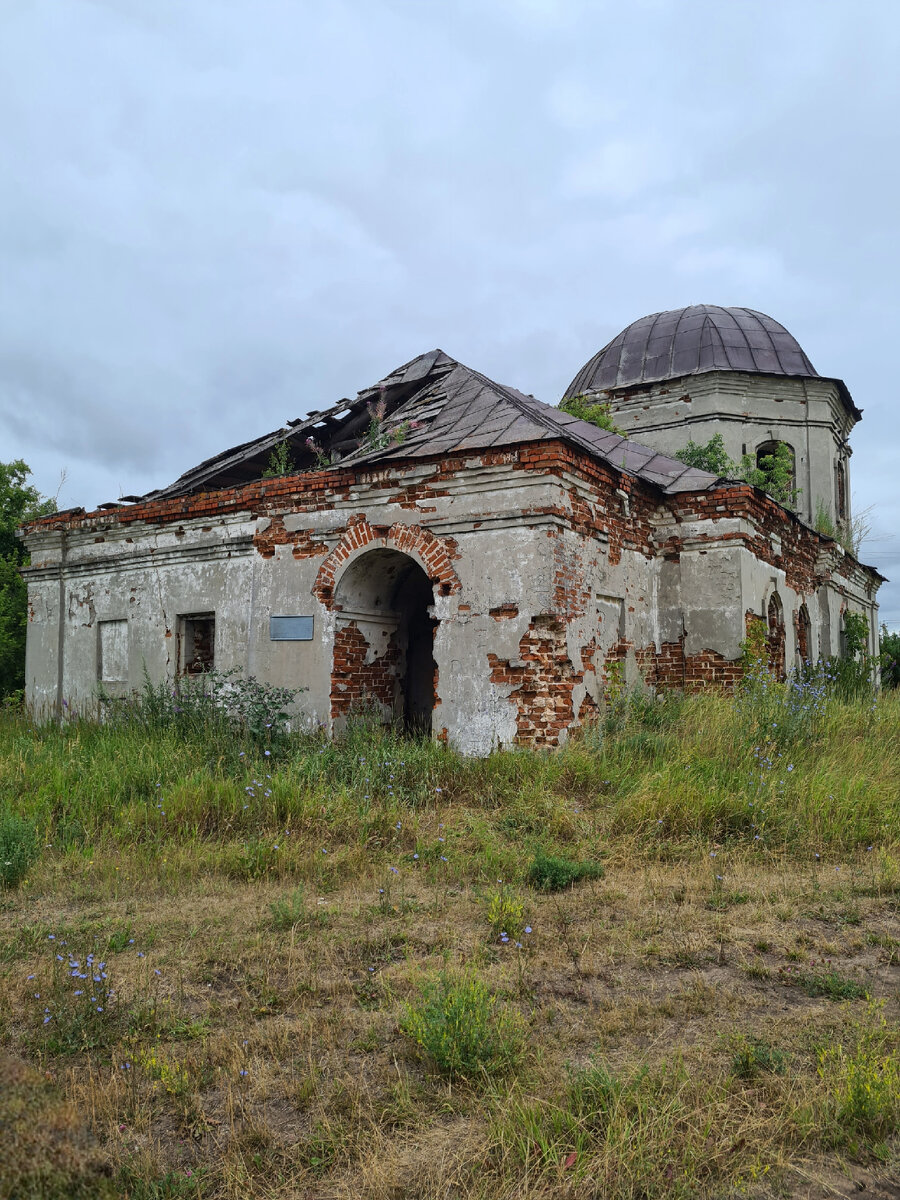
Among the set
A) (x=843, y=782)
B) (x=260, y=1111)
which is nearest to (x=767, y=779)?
(x=843, y=782)

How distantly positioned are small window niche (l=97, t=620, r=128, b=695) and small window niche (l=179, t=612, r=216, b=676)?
3.62ft

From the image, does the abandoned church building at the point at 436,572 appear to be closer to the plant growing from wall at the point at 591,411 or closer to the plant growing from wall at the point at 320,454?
the plant growing from wall at the point at 320,454

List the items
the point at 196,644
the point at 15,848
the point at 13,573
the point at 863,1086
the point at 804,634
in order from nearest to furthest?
the point at 863,1086
the point at 15,848
the point at 196,644
the point at 804,634
the point at 13,573

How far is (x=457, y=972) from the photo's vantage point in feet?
13.0

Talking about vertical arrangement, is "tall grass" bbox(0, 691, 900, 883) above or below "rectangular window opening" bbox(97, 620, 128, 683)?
below

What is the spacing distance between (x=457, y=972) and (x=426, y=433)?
23.1ft

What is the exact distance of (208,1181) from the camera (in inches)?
105

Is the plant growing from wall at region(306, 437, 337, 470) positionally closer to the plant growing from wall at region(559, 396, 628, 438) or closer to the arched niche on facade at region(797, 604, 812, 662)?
the plant growing from wall at region(559, 396, 628, 438)

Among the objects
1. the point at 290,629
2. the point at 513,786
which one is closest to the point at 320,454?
the point at 290,629

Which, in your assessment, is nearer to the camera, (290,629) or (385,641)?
(290,629)

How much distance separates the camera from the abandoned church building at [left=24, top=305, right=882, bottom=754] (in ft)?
28.6

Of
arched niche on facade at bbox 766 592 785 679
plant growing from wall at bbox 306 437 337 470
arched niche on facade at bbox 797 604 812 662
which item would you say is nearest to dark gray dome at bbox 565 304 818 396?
arched niche on facade at bbox 797 604 812 662

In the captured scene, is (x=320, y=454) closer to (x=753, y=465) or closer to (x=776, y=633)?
(x=776, y=633)

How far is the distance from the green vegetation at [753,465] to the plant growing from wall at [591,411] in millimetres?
A: 1342
